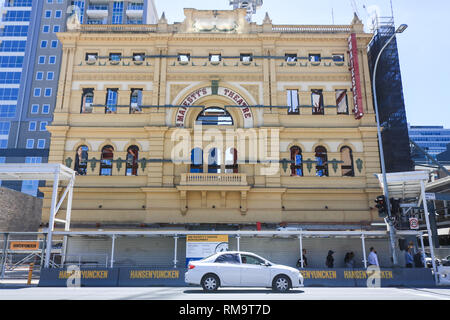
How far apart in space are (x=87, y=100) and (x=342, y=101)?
69.5 ft

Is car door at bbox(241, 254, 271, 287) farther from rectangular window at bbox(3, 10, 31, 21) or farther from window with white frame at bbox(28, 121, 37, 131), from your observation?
rectangular window at bbox(3, 10, 31, 21)

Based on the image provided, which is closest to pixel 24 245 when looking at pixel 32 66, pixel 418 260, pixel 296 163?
pixel 296 163

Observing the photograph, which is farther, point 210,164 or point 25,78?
point 25,78

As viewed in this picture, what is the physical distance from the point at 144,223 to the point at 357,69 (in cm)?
2057

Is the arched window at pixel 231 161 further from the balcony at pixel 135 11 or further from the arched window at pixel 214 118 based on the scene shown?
the balcony at pixel 135 11

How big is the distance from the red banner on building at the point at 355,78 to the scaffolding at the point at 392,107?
5173 millimetres

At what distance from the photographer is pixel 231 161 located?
93.2ft

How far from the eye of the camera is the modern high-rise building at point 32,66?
209 ft

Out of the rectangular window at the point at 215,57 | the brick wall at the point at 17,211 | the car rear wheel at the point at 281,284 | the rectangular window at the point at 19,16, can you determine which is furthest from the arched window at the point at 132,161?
the rectangular window at the point at 19,16

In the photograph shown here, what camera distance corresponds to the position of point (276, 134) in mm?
28031

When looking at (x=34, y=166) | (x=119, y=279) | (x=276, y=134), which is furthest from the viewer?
(x=276, y=134)

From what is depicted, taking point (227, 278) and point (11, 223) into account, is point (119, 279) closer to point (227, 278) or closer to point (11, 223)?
point (227, 278)

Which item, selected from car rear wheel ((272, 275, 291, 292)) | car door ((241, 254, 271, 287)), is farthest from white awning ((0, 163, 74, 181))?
car rear wheel ((272, 275, 291, 292))
